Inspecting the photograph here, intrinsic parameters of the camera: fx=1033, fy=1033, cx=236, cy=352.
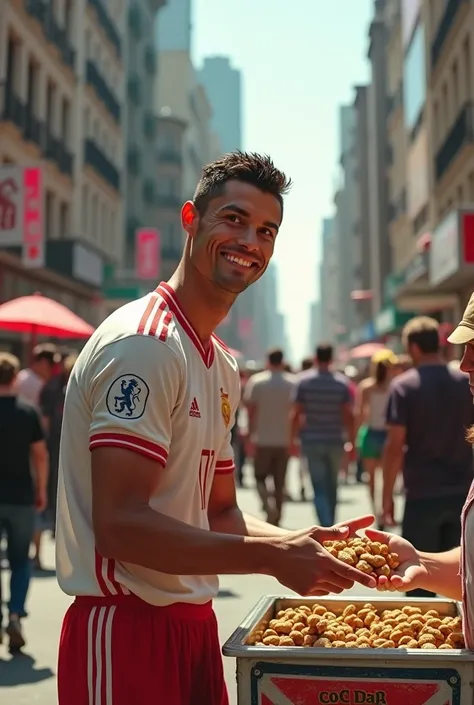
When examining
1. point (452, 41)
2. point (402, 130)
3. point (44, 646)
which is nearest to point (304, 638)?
point (44, 646)

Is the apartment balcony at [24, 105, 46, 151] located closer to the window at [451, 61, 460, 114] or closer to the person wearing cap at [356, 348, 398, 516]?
the window at [451, 61, 460, 114]

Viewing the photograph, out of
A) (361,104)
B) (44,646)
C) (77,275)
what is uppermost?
(361,104)

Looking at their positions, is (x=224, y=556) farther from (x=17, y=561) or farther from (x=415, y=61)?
(x=415, y=61)

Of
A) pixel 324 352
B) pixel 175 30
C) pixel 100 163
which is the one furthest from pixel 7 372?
pixel 175 30

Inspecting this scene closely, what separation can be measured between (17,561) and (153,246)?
38.7m

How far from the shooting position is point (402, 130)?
48.4 meters

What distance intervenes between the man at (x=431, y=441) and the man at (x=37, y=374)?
5.33m

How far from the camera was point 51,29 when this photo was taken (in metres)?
32.2

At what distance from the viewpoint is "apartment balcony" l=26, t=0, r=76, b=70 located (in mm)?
29672

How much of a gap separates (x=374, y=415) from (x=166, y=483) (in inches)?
414

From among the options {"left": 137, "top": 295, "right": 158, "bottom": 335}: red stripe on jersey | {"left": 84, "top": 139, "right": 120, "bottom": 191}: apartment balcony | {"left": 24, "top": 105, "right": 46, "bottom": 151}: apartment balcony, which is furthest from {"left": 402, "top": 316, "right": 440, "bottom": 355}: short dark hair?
{"left": 84, "top": 139, "right": 120, "bottom": 191}: apartment balcony

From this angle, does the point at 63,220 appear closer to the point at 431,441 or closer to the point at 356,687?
the point at 431,441

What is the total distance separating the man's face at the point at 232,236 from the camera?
2.75 metres

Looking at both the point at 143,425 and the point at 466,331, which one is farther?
the point at 466,331
